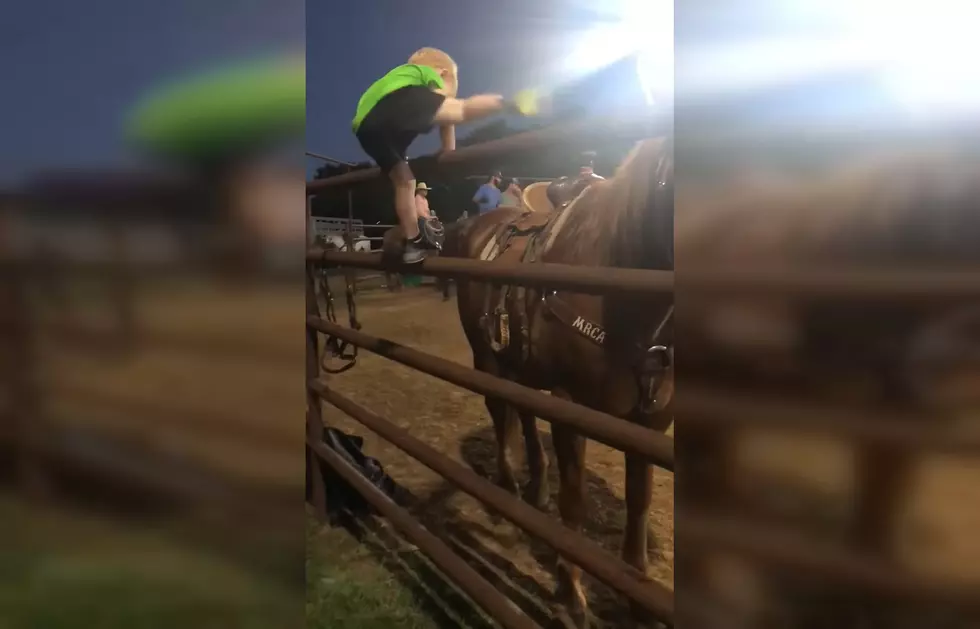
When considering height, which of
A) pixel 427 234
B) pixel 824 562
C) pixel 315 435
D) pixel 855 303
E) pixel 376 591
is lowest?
pixel 376 591

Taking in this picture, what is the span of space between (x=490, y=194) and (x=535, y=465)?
659 mm

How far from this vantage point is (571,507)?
141cm

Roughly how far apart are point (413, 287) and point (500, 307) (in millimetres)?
275

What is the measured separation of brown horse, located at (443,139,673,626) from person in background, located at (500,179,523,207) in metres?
0.09

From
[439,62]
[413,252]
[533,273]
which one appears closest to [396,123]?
[439,62]

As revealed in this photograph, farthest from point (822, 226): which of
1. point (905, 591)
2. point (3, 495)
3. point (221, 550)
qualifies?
point (3, 495)

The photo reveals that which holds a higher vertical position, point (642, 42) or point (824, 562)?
point (642, 42)

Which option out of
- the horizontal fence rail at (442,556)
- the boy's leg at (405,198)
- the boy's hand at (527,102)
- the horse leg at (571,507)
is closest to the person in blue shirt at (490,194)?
the boy's leg at (405,198)

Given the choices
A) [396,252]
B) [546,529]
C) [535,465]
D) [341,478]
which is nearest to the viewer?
[546,529]

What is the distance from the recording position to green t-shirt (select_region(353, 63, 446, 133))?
1.03 m

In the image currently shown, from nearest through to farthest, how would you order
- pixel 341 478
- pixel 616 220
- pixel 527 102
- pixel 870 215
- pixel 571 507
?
1. pixel 870 215
2. pixel 527 102
3. pixel 616 220
4. pixel 571 507
5. pixel 341 478

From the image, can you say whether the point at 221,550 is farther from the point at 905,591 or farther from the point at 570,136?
the point at 570,136

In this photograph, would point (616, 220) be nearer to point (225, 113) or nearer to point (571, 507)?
point (571, 507)

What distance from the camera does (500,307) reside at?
61.1 inches
